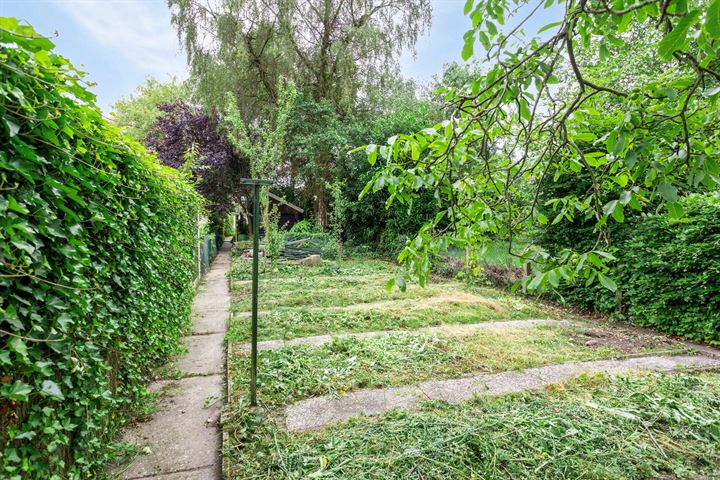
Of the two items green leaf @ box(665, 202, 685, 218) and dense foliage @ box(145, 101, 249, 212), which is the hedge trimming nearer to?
green leaf @ box(665, 202, 685, 218)

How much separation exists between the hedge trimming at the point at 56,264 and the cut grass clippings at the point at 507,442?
→ 3.14 feet

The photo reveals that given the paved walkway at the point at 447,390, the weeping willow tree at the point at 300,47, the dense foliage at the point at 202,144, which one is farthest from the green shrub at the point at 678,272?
the dense foliage at the point at 202,144

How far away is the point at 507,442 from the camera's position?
2318mm

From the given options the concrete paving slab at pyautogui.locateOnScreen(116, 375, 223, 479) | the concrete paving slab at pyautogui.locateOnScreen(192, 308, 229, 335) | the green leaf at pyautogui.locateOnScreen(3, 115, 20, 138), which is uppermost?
the green leaf at pyautogui.locateOnScreen(3, 115, 20, 138)

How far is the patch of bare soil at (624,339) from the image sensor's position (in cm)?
450

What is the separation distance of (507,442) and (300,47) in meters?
16.6

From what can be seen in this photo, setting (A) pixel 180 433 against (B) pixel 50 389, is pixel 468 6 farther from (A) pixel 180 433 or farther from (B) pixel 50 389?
(A) pixel 180 433

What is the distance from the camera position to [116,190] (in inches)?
93.0

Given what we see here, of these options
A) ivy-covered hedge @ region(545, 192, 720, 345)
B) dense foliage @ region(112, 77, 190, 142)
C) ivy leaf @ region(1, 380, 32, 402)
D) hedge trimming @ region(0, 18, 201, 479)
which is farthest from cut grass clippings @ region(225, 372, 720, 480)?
dense foliage @ region(112, 77, 190, 142)

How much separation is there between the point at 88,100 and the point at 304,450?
2206 millimetres

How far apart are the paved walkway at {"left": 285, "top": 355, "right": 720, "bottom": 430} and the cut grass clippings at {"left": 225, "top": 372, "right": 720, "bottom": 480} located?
0.53 feet

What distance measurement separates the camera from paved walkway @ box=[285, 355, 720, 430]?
9.48 feet

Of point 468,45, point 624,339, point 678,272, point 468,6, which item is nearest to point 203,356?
point 468,45

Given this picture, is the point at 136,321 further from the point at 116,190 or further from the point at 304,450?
the point at 304,450
